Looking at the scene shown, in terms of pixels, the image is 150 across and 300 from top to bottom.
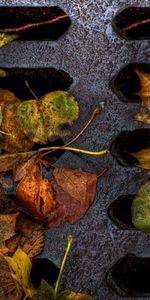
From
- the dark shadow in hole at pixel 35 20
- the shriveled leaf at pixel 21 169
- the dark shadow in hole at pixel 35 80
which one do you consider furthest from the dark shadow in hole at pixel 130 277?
the dark shadow in hole at pixel 35 20

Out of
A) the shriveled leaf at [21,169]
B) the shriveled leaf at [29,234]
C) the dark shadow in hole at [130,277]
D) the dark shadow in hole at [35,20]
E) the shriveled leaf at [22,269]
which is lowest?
the dark shadow in hole at [130,277]

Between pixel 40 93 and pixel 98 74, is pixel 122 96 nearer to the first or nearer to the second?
pixel 98 74

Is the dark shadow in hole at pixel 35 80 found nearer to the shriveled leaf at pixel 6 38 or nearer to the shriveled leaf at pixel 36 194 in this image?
the shriveled leaf at pixel 6 38

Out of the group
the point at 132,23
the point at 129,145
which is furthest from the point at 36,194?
the point at 132,23

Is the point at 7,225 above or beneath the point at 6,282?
above

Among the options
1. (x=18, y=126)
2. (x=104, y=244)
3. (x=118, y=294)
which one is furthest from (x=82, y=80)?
(x=118, y=294)

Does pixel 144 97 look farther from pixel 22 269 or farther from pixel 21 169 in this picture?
pixel 22 269
